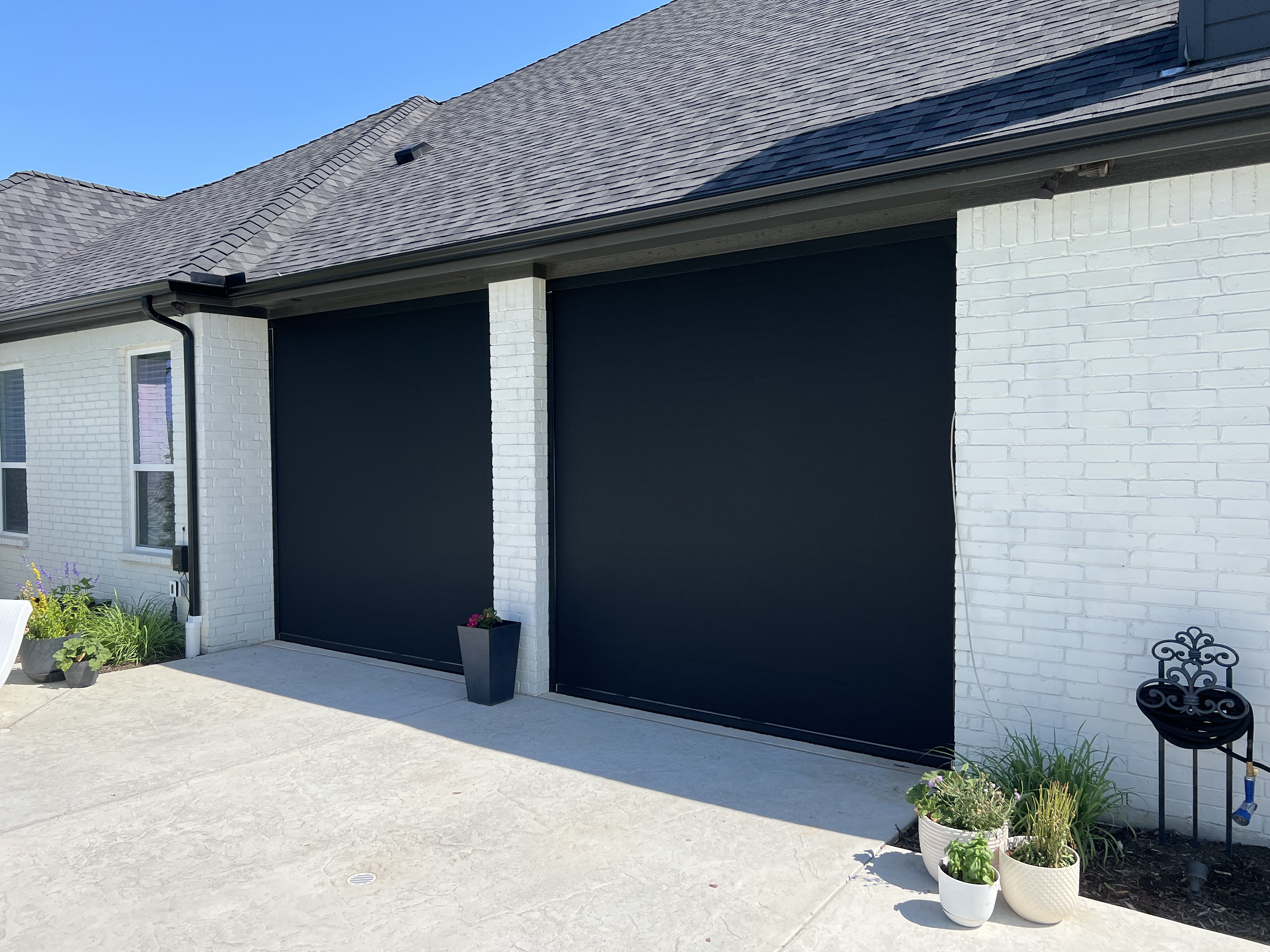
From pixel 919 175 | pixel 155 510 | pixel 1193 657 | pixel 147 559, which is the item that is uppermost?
pixel 919 175

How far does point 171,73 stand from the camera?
27.0m

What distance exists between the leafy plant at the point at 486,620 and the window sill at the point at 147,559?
3.98 m

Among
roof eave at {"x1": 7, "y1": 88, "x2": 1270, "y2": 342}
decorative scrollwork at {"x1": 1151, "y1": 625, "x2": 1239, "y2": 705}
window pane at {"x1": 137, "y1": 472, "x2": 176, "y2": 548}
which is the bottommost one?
decorative scrollwork at {"x1": 1151, "y1": 625, "x2": 1239, "y2": 705}

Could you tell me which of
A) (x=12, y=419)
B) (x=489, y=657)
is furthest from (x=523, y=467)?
(x=12, y=419)

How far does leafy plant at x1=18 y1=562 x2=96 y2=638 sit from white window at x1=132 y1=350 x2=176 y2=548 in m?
0.75

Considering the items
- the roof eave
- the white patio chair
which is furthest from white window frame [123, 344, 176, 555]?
the white patio chair

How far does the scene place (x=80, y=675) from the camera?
7086 millimetres

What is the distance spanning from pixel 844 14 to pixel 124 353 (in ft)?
25.3

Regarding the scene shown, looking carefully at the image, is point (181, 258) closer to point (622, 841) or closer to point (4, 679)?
point (4, 679)

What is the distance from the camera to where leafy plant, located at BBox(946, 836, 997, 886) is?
133 inches

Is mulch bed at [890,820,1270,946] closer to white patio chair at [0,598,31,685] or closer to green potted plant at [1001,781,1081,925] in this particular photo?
green potted plant at [1001,781,1081,925]

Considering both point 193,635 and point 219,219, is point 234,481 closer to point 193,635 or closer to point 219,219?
point 193,635

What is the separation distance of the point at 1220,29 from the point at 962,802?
3774 mm

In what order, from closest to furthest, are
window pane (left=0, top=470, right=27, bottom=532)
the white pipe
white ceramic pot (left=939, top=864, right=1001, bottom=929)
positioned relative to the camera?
1. white ceramic pot (left=939, top=864, right=1001, bottom=929)
2. the white pipe
3. window pane (left=0, top=470, right=27, bottom=532)
